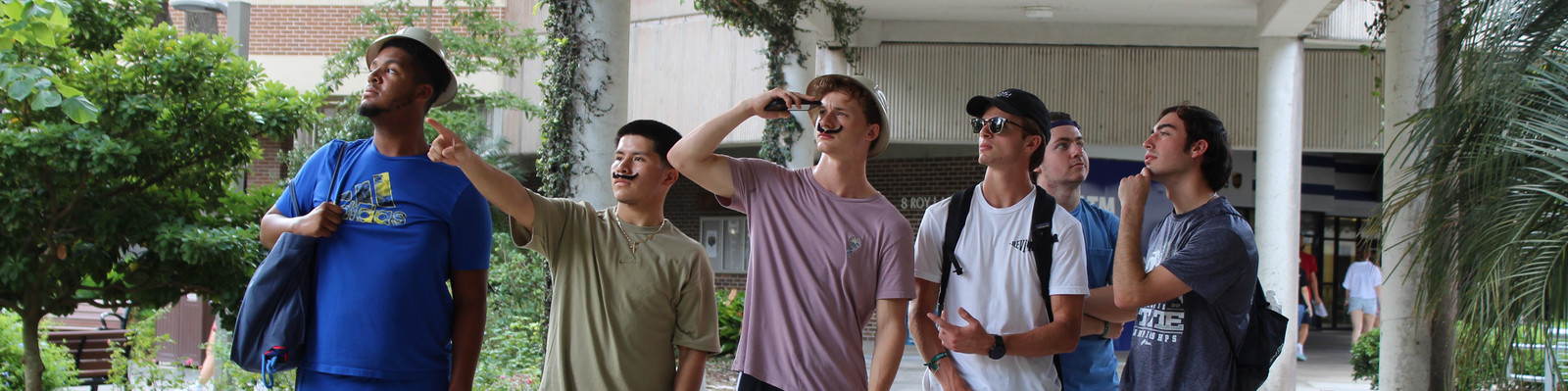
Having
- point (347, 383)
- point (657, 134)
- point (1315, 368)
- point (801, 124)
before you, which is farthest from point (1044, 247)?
point (1315, 368)

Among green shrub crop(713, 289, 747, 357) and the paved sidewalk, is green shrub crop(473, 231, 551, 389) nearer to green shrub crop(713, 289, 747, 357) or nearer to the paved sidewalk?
green shrub crop(713, 289, 747, 357)

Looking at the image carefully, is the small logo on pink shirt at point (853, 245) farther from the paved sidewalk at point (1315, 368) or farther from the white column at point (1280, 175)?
the white column at point (1280, 175)

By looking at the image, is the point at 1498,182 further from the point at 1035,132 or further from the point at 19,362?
the point at 19,362

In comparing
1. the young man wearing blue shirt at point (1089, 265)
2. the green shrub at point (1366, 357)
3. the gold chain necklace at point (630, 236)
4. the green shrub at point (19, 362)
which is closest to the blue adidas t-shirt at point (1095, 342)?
the young man wearing blue shirt at point (1089, 265)

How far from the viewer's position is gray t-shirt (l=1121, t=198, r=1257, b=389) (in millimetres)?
3158

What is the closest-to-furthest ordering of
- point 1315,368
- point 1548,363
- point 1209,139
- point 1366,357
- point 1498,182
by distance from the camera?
point 1209,139, point 1548,363, point 1498,182, point 1366,357, point 1315,368

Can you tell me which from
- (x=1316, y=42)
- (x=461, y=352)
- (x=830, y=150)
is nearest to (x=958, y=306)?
(x=830, y=150)

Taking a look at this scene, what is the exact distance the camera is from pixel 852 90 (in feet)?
9.87

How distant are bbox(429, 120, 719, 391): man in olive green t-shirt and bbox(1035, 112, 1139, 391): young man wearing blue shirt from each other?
119 centimetres

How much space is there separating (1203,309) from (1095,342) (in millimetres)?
482

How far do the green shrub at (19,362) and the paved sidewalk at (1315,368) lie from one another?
20.5 feet

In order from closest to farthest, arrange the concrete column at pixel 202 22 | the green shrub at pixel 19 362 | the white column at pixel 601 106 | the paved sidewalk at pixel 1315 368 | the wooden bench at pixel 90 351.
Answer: the white column at pixel 601 106 → the green shrub at pixel 19 362 → the wooden bench at pixel 90 351 → the concrete column at pixel 202 22 → the paved sidewalk at pixel 1315 368

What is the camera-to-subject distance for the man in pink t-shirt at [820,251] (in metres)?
2.84

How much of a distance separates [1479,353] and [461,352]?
14.1 feet
